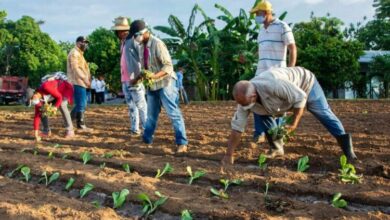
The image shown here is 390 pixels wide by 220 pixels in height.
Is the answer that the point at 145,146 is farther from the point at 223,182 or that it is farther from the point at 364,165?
the point at 364,165

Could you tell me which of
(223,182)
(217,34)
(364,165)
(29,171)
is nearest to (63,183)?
(29,171)

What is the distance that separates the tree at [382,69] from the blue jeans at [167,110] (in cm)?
1723

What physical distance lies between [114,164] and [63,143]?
180cm

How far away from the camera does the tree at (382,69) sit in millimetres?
20953

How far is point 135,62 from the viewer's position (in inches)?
238

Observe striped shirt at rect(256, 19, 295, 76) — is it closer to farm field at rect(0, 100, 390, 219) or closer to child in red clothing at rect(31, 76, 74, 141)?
farm field at rect(0, 100, 390, 219)

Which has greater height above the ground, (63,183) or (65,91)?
(65,91)

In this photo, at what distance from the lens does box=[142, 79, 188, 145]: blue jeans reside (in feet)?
17.8

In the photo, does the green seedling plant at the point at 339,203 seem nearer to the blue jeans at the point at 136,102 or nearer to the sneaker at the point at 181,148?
the sneaker at the point at 181,148

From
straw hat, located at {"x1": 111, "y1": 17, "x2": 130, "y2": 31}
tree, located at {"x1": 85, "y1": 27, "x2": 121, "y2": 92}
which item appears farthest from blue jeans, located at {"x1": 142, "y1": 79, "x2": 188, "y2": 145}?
tree, located at {"x1": 85, "y1": 27, "x2": 121, "y2": 92}

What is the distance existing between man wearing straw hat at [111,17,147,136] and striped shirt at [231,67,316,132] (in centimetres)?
208

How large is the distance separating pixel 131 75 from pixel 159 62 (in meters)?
0.65

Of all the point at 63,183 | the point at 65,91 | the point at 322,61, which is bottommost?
the point at 63,183

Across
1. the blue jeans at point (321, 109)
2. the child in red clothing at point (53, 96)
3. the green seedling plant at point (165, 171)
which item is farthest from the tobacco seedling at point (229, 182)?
the child in red clothing at point (53, 96)
